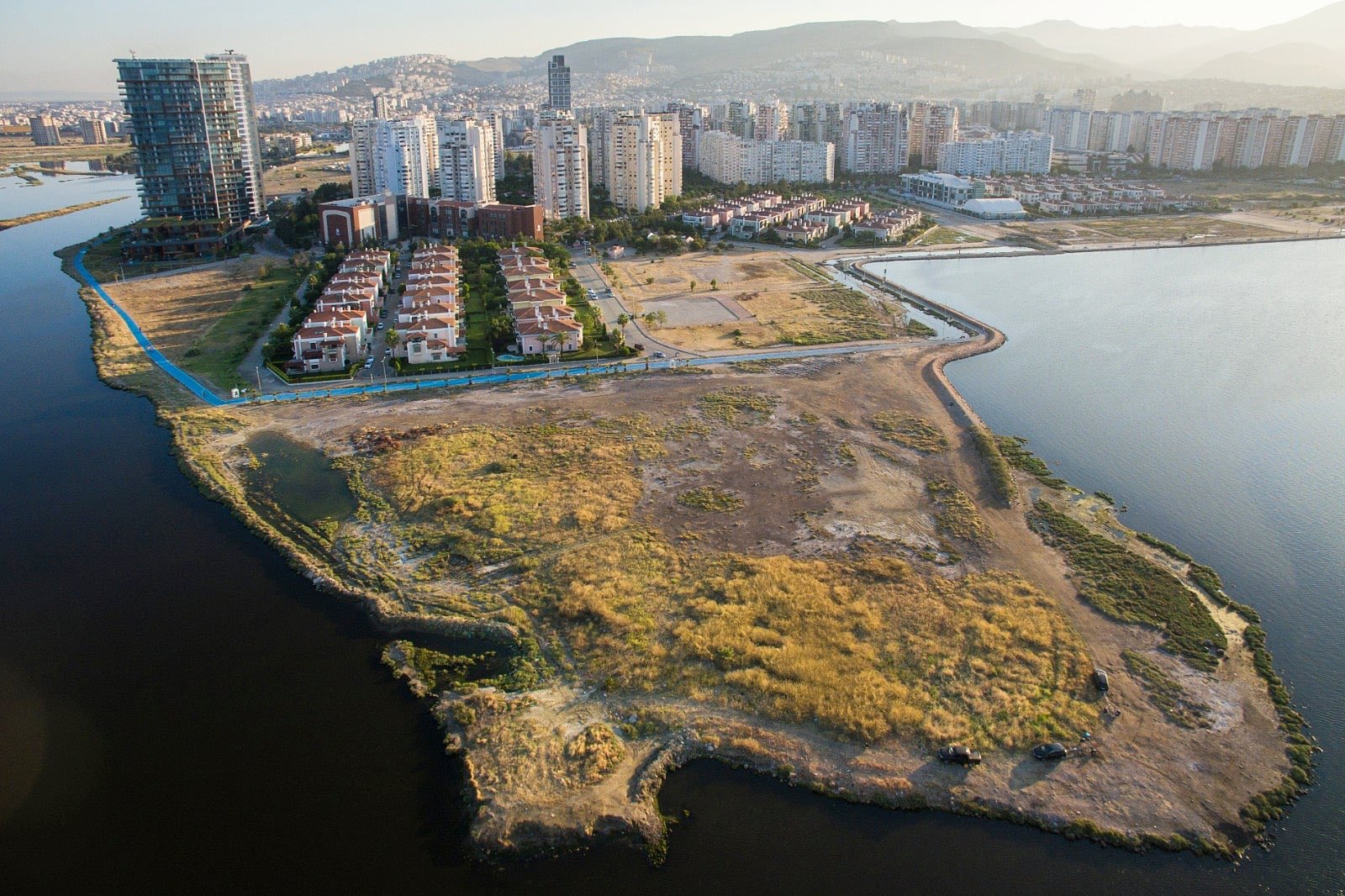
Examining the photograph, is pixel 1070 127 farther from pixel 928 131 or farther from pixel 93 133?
pixel 93 133

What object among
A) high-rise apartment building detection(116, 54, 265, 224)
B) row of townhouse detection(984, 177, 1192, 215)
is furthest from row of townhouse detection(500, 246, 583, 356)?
row of townhouse detection(984, 177, 1192, 215)

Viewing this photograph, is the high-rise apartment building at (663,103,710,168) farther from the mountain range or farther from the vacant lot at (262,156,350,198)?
the mountain range

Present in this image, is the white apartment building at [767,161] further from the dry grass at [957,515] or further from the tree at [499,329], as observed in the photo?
the dry grass at [957,515]


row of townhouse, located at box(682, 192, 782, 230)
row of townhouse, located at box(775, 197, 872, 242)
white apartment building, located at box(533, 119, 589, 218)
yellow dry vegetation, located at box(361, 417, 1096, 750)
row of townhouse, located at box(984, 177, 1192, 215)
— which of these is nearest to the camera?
yellow dry vegetation, located at box(361, 417, 1096, 750)

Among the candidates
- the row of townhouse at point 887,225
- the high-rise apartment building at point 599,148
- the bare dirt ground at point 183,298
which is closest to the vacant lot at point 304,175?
the high-rise apartment building at point 599,148

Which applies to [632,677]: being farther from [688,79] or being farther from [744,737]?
[688,79]

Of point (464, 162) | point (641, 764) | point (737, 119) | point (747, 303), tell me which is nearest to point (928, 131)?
point (737, 119)
